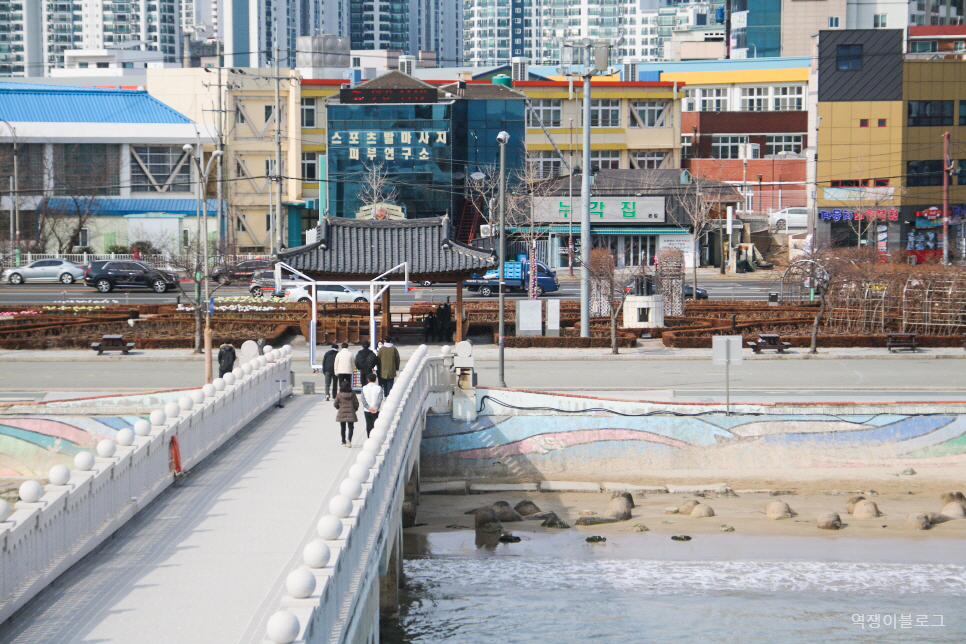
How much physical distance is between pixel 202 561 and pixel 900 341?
92.0ft

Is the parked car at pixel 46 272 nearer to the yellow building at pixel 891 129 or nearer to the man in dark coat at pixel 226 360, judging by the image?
the man in dark coat at pixel 226 360

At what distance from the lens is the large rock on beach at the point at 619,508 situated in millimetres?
20438

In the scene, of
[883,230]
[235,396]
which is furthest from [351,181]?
[235,396]

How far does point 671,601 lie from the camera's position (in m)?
16.7

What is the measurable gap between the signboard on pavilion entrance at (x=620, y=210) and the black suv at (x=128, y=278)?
83.6 ft

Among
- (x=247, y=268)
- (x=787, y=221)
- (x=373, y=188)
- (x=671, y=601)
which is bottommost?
(x=671, y=601)

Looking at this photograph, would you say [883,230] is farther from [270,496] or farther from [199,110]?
[270,496]

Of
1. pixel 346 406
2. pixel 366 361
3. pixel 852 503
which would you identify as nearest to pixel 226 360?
pixel 366 361

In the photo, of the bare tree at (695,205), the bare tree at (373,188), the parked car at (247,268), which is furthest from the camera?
the bare tree at (373,188)

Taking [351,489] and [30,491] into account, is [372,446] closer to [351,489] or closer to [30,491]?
[351,489]

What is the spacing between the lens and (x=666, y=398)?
2559 centimetres

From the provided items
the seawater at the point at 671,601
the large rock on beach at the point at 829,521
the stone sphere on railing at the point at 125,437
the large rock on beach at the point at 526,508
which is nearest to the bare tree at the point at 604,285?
the large rock on beach at the point at 526,508

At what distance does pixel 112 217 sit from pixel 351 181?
50.2ft

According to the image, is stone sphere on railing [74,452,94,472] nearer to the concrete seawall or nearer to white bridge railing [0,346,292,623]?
white bridge railing [0,346,292,623]
